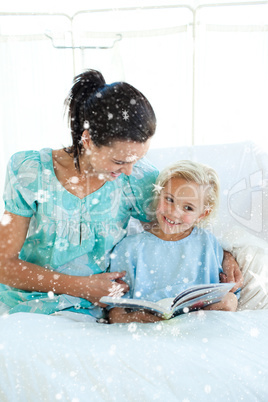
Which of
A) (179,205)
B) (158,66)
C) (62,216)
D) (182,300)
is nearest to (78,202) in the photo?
(62,216)

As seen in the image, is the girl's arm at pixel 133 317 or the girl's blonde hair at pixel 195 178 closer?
the girl's arm at pixel 133 317

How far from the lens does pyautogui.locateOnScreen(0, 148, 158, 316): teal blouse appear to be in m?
1.18

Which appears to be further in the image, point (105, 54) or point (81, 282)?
point (105, 54)

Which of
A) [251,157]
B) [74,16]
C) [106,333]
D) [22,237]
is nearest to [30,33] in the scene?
[74,16]

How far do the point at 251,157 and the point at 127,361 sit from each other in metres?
1.17

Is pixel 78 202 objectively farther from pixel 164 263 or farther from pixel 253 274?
pixel 253 274

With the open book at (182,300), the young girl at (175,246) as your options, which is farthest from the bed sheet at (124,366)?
the young girl at (175,246)

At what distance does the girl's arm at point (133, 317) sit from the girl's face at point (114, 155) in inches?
15.3

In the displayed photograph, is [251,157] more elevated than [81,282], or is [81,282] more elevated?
[251,157]

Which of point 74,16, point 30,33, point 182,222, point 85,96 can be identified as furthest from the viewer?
point 30,33

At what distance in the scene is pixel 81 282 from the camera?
116cm

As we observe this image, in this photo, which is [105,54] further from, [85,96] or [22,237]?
[22,237]

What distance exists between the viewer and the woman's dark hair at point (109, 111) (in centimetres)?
105

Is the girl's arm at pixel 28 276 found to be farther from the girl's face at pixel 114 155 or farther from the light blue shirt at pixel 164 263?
the girl's face at pixel 114 155
